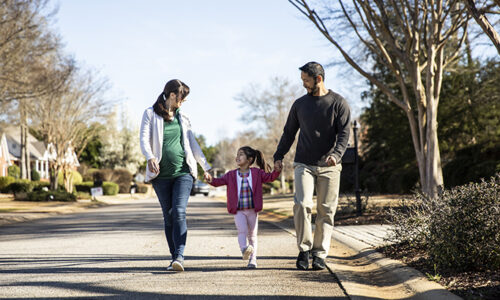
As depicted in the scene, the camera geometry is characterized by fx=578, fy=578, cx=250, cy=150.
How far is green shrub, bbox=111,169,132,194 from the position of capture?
182 feet

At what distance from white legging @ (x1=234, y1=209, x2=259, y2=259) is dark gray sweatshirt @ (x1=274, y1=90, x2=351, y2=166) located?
0.85 m

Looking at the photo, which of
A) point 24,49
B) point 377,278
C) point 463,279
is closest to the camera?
point 463,279

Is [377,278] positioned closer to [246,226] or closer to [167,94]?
[246,226]

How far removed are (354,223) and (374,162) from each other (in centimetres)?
2213

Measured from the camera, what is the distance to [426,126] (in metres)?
14.9

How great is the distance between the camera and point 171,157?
6.46 metres

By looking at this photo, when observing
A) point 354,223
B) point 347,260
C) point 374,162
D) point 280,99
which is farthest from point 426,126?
point 280,99

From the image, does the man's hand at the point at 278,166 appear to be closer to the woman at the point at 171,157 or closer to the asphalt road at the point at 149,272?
the woman at the point at 171,157

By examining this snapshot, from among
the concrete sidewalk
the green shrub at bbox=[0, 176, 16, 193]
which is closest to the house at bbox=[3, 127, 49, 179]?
the green shrub at bbox=[0, 176, 16, 193]

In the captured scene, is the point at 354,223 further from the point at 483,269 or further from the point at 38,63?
the point at 38,63

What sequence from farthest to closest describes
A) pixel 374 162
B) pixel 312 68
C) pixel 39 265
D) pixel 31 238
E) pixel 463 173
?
1. pixel 374 162
2. pixel 463 173
3. pixel 31 238
4. pixel 39 265
5. pixel 312 68

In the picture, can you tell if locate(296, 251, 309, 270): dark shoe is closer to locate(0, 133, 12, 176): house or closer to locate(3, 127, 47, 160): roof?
locate(0, 133, 12, 176): house

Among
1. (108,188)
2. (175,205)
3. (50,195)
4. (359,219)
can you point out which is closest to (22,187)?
(50,195)

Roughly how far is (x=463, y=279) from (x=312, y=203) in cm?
189
